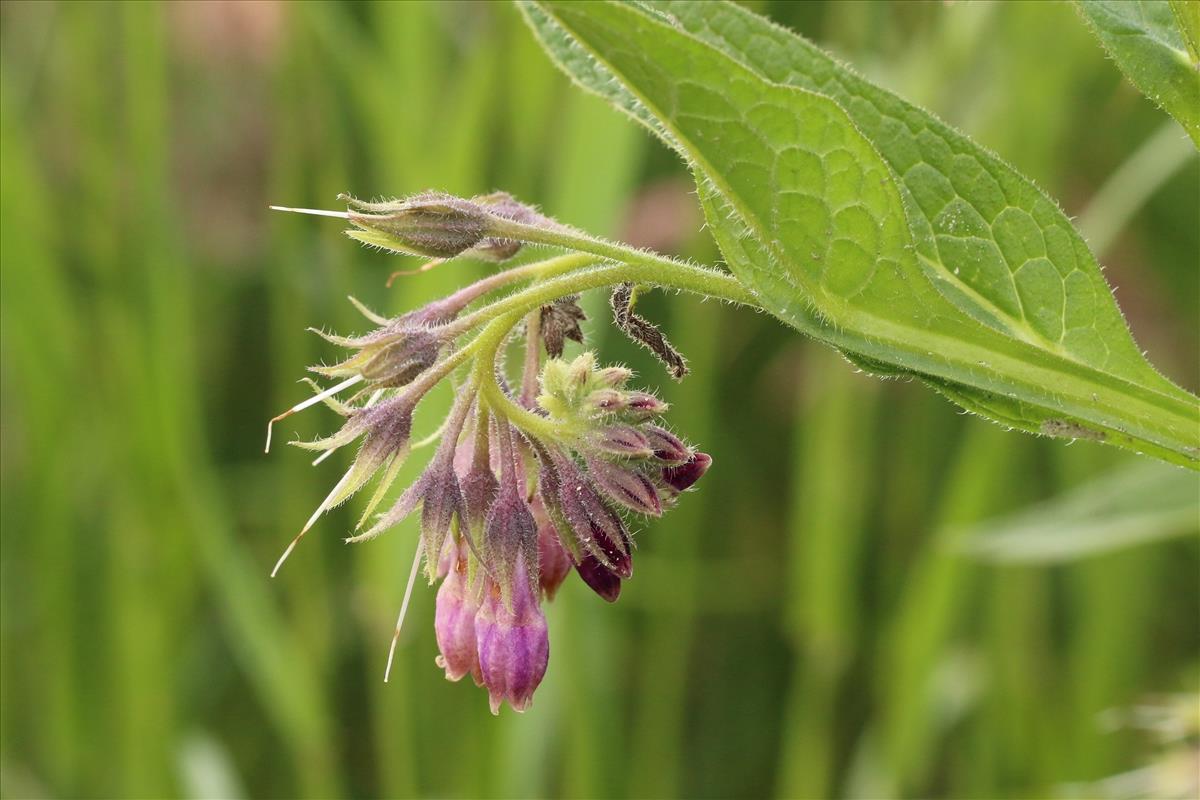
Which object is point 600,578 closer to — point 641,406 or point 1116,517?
point 641,406

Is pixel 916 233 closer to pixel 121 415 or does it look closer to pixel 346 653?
pixel 121 415

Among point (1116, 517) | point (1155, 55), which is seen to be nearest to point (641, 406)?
point (1155, 55)

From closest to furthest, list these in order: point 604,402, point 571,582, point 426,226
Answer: point 426,226, point 604,402, point 571,582

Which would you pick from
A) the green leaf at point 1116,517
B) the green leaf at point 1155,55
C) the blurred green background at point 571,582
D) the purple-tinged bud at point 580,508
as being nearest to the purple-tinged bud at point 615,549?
the purple-tinged bud at point 580,508

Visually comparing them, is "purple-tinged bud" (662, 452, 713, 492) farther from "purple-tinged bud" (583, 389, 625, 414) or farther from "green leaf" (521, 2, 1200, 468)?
"green leaf" (521, 2, 1200, 468)

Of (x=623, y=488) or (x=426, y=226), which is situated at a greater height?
(x=426, y=226)

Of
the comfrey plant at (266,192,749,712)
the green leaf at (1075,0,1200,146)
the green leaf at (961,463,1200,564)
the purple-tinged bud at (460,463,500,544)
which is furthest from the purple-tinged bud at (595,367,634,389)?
the green leaf at (961,463,1200,564)
